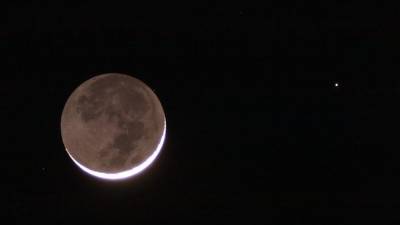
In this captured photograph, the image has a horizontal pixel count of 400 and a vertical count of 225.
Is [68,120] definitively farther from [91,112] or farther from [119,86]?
A: [119,86]

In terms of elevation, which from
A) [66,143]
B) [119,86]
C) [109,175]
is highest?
[119,86]

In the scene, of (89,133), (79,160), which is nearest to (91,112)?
(89,133)

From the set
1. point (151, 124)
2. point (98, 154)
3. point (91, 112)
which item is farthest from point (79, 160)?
point (151, 124)

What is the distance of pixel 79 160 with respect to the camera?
288 inches

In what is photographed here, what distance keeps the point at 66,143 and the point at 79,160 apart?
40cm

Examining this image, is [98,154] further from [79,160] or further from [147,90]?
[147,90]

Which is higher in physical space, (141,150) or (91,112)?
(91,112)

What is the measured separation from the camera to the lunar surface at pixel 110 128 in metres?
7.32

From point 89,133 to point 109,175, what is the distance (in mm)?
891

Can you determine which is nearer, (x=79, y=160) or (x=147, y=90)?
(x=79, y=160)

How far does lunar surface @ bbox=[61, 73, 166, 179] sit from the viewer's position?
288 inches

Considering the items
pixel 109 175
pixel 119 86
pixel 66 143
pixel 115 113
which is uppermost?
pixel 119 86

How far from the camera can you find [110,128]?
734cm

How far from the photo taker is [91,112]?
739 centimetres
